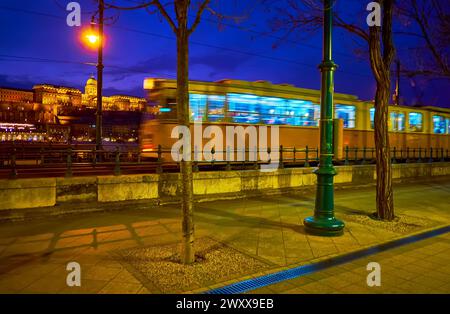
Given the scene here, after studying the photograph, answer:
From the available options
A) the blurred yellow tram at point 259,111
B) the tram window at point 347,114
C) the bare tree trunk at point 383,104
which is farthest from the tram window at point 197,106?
the tram window at point 347,114

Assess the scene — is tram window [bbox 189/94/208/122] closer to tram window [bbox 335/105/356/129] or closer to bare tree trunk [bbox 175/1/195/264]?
tram window [bbox 335/105/356/129]

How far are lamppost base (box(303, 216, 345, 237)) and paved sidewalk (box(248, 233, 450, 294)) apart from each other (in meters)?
1.04

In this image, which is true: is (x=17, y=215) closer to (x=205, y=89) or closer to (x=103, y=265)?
(x=103, y=265)

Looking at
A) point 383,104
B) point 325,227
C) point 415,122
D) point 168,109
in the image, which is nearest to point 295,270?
point 325,227

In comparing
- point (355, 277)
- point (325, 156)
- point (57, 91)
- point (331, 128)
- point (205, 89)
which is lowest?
point (355, 277)

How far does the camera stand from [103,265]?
216 inches

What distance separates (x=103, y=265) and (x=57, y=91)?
13257 centimetres

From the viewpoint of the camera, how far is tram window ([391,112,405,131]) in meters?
22.9

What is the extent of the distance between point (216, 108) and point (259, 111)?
7.25ft

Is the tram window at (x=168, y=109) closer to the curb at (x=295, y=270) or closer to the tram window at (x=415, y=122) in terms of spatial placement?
the curb at (x=295, y=270)

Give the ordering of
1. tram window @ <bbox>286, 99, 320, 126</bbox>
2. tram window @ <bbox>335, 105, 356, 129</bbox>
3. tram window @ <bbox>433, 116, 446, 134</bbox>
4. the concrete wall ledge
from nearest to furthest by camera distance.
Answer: the concrete wall ledge
tram window @ <bbox>286, 99, 320, 126</bbox>
tram window @ <bbox>335, 105, 356, 129</bbox>
tram window @ <bbox>433, 116, 446, 134</bbox>

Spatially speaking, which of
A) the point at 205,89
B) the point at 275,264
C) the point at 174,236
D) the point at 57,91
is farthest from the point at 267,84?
the point at 57,91

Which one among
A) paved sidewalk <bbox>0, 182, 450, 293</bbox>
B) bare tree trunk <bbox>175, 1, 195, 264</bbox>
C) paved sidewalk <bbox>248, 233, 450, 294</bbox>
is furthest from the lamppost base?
bare tree trunk <bbox>175, 1, 195, 264</bbox>

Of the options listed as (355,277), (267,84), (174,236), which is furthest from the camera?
(267,84)
